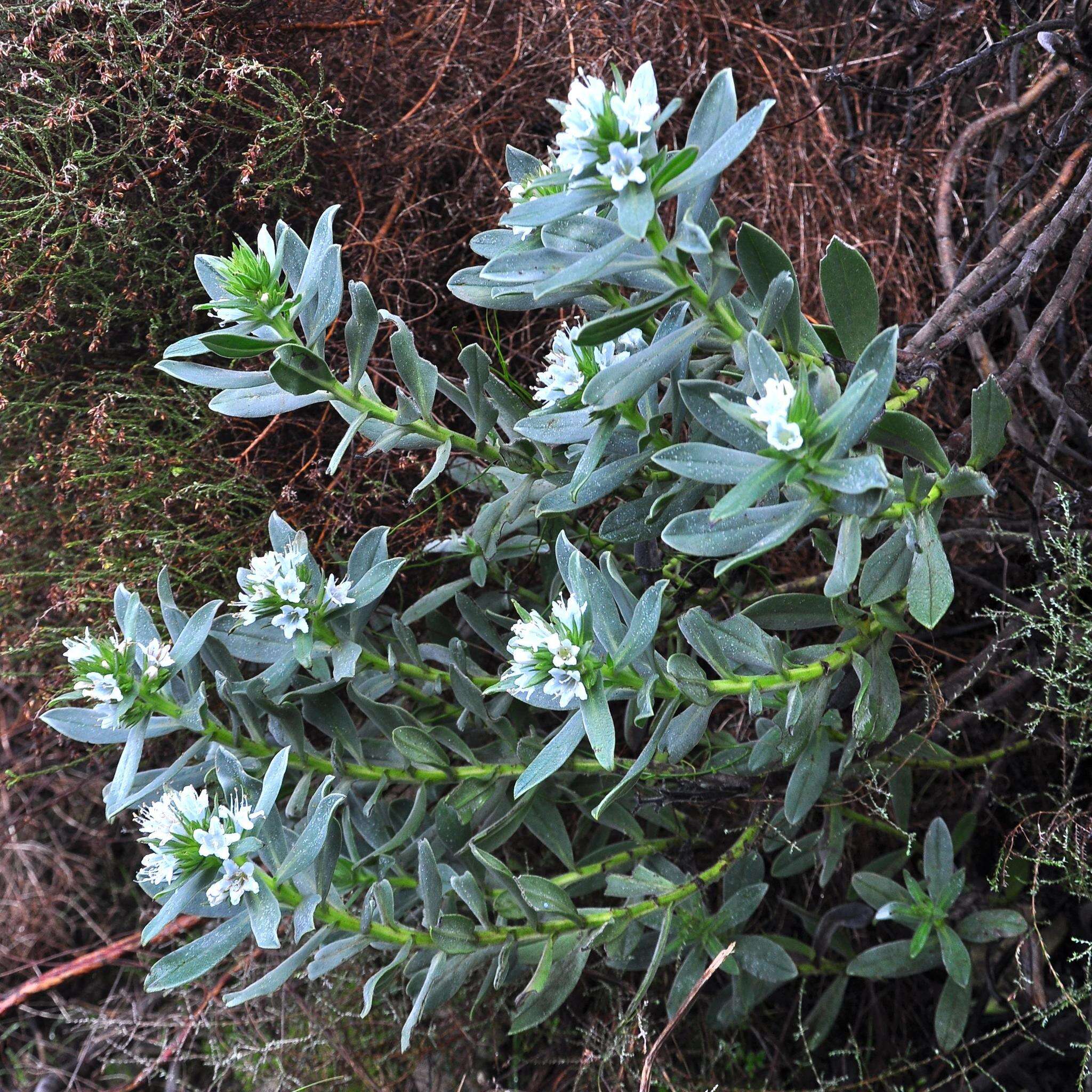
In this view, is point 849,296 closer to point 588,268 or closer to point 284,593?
point 588,268

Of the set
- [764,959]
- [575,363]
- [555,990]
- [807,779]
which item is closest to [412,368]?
[575,363]

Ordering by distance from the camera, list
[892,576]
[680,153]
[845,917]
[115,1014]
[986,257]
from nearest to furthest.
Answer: [680,153] → [892,576] → [986,257] → [845,917] → [115,1014]

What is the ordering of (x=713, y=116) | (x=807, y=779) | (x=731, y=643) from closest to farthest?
(x=713, y=116) → (x=731, y=643) → (x=807, y=779)

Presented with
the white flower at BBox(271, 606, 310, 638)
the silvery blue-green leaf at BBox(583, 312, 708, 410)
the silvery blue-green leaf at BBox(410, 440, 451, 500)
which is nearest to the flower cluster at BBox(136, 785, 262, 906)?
the white flower at BBox(271, 606, 310, 638)

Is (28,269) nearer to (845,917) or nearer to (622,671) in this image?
(622,671)

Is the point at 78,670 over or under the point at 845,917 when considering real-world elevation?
over

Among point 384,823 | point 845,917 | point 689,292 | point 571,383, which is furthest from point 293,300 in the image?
point 845,917
